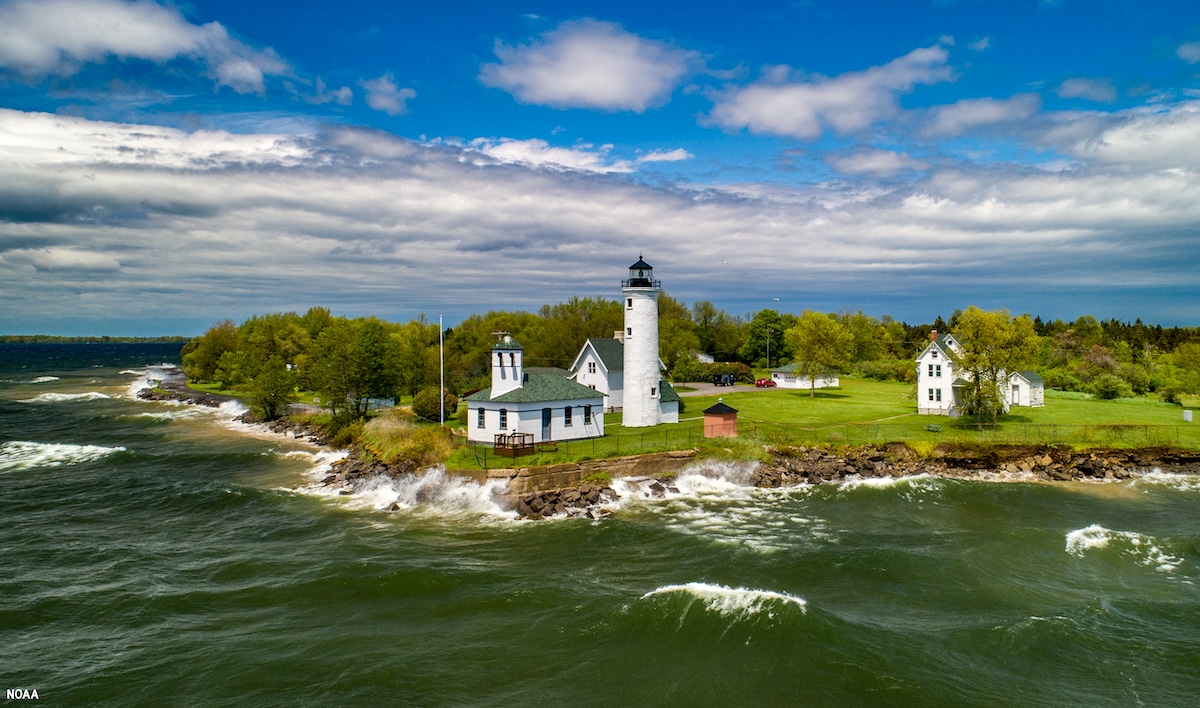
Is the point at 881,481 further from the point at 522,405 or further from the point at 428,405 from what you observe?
the point at 428,405

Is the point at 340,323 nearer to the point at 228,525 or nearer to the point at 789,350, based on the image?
the point at 228,525

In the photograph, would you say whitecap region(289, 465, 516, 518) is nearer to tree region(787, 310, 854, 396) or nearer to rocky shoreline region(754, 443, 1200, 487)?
rocky shoreline region(754, 443, 1200, 487)

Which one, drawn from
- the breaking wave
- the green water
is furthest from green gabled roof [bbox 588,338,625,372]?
the breaking wave

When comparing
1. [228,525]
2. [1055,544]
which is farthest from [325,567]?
[1055,544]

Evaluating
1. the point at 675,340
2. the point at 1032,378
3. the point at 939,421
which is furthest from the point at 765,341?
the point at 939,421

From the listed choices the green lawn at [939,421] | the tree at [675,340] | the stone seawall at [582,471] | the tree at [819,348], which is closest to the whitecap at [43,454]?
the stone seawall at [582,471]

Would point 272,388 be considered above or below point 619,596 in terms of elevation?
above
